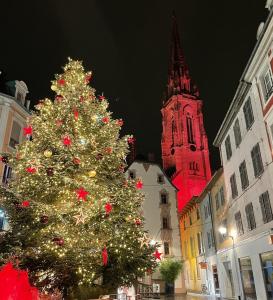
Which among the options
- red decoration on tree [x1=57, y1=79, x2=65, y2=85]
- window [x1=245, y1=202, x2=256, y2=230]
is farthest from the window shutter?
red decoration on tree [x1=57, y1=79, x2=65, y2=85]

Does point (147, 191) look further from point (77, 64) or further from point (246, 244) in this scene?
point (77, 64)

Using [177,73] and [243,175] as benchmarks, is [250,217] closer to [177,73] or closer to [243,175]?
[243,175]

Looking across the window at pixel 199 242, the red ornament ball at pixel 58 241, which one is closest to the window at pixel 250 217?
the red ornament ball at pixel 58 241

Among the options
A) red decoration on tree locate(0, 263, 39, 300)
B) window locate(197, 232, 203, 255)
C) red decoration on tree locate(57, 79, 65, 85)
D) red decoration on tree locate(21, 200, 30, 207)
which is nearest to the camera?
red decoration on tree locate(0, 263, 39, 300)

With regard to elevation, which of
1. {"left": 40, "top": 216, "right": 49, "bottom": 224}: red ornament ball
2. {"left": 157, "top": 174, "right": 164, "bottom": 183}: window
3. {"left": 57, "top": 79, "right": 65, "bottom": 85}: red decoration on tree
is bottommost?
{"left": 40, "top": 216, "right": 49, "bottom": 224}: red ornament ball

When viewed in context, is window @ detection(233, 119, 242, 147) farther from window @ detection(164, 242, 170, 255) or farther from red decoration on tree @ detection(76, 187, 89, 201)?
window @ detection(164, 242, 170, 255)

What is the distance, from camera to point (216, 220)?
1145 inches

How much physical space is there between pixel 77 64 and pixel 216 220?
2029 centimetres

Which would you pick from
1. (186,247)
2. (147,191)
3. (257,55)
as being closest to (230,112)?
(257,55)

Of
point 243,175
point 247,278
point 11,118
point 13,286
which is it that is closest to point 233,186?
point 243,175

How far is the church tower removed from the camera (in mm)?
68062

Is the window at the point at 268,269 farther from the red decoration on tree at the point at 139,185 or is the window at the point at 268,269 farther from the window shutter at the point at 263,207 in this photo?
the red decoration on tree at the point at 139,185

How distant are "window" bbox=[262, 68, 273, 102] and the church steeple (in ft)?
205

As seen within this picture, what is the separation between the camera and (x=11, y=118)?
2411 centimetres
